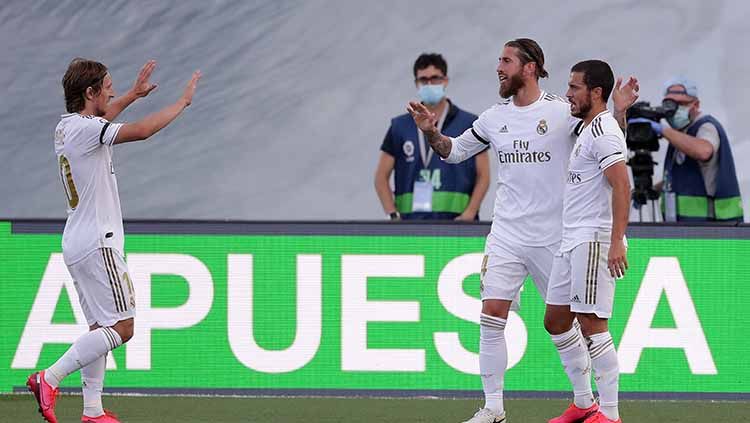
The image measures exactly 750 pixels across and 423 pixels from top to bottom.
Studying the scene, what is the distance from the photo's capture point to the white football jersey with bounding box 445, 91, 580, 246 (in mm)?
6629

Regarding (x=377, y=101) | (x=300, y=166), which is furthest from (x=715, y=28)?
(x=300, y=166)

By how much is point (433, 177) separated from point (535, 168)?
1.97m

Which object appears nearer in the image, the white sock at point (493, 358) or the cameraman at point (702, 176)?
the white sock at point (493, 358)

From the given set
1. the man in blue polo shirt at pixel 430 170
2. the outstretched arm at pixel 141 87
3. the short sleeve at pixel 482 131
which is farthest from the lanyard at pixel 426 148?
the outstretched arm at pixel 141 87

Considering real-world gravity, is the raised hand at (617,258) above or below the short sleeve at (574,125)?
below

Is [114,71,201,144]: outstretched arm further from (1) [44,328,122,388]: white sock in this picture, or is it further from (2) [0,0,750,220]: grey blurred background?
(2) [0,0,750,220]: grey blurred background

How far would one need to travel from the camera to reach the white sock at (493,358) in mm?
6688

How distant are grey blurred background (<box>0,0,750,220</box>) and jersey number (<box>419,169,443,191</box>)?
2892 mm

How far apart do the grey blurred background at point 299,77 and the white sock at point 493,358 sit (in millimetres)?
4746

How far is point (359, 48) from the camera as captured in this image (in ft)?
38.3

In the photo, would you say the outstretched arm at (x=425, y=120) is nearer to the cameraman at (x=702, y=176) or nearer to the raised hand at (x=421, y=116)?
the raised hand at (x=421, y=116)

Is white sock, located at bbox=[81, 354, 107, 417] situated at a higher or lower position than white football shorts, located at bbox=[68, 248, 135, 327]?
lower

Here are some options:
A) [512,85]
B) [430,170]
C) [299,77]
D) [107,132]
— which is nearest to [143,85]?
[107,132]

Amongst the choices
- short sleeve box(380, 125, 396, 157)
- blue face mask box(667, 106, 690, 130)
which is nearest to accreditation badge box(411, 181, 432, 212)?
short sleeve box(380, 125, 396, 157)
